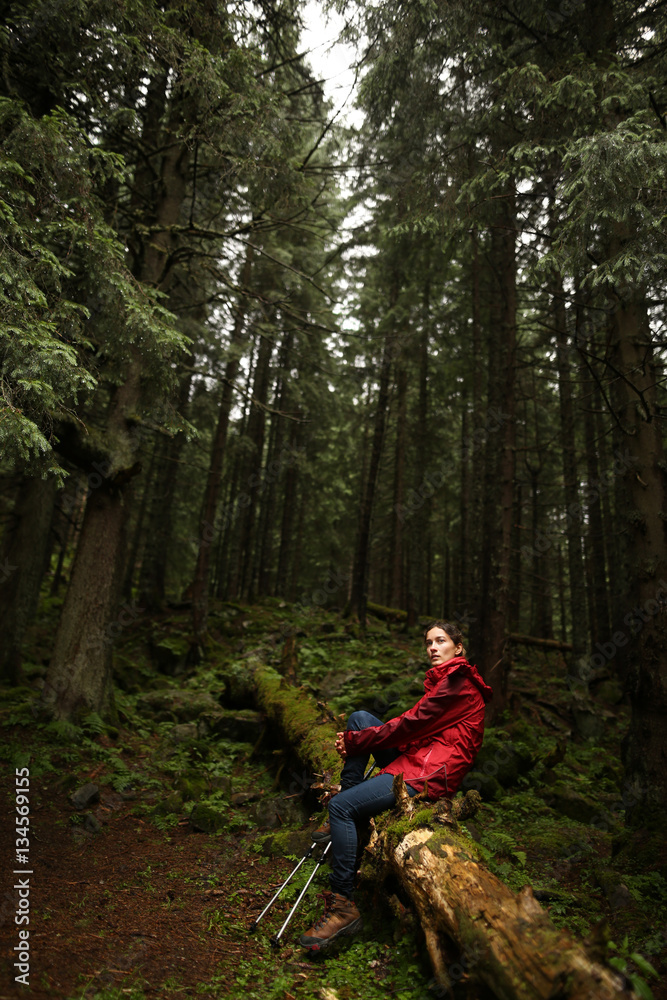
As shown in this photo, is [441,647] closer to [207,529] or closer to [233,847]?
[233,847]

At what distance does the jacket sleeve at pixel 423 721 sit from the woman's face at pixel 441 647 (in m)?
0.35

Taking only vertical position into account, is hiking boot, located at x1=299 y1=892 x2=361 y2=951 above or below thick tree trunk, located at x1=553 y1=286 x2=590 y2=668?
below

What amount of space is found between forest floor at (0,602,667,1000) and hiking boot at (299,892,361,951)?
0.12 meters

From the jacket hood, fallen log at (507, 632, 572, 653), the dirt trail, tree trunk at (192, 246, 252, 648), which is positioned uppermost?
tree trunk at (192, 246, 252, 648)

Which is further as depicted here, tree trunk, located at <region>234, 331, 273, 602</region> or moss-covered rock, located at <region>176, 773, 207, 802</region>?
tree trunk, located at <region>234, 331, 273, 602</region>

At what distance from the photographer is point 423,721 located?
3.76 metres

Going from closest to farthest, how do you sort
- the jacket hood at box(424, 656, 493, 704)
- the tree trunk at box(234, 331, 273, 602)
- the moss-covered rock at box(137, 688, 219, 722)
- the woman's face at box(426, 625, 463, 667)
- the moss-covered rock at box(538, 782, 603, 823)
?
the jacket hood at box(424, 656, 493, 704) < the woman's face at box(426, 625, 463, 667) < the moss-covered rock at box(538, 782, 603, 823) < the moss-covered rock at box(137, 688, 219, 722) < the tree trunk at box(234, 331, 273, 602)

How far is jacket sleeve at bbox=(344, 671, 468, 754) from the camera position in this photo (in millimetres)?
3750

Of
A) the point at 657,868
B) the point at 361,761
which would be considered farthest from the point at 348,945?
the point at 657,868

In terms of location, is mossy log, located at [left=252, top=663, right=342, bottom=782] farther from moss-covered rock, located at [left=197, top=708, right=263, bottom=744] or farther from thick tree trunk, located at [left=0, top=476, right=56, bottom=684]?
thick tree trunk, located at [left=0, top=476, right=56, bottom=684]

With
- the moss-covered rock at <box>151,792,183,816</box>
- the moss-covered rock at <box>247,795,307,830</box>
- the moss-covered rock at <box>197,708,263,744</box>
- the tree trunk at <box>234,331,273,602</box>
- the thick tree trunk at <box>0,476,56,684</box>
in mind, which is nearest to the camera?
the moss-covered rock at <box>247,795,307,830</box>

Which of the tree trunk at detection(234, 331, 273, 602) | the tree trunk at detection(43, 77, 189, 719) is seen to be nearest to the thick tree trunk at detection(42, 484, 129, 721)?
the tree trunk at detection(43, 77, 189, 719)

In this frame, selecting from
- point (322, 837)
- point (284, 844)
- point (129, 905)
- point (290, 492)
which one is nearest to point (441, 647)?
point (322, 837)

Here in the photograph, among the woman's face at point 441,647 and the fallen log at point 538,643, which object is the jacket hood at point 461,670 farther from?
the fallen log at point 538,643
